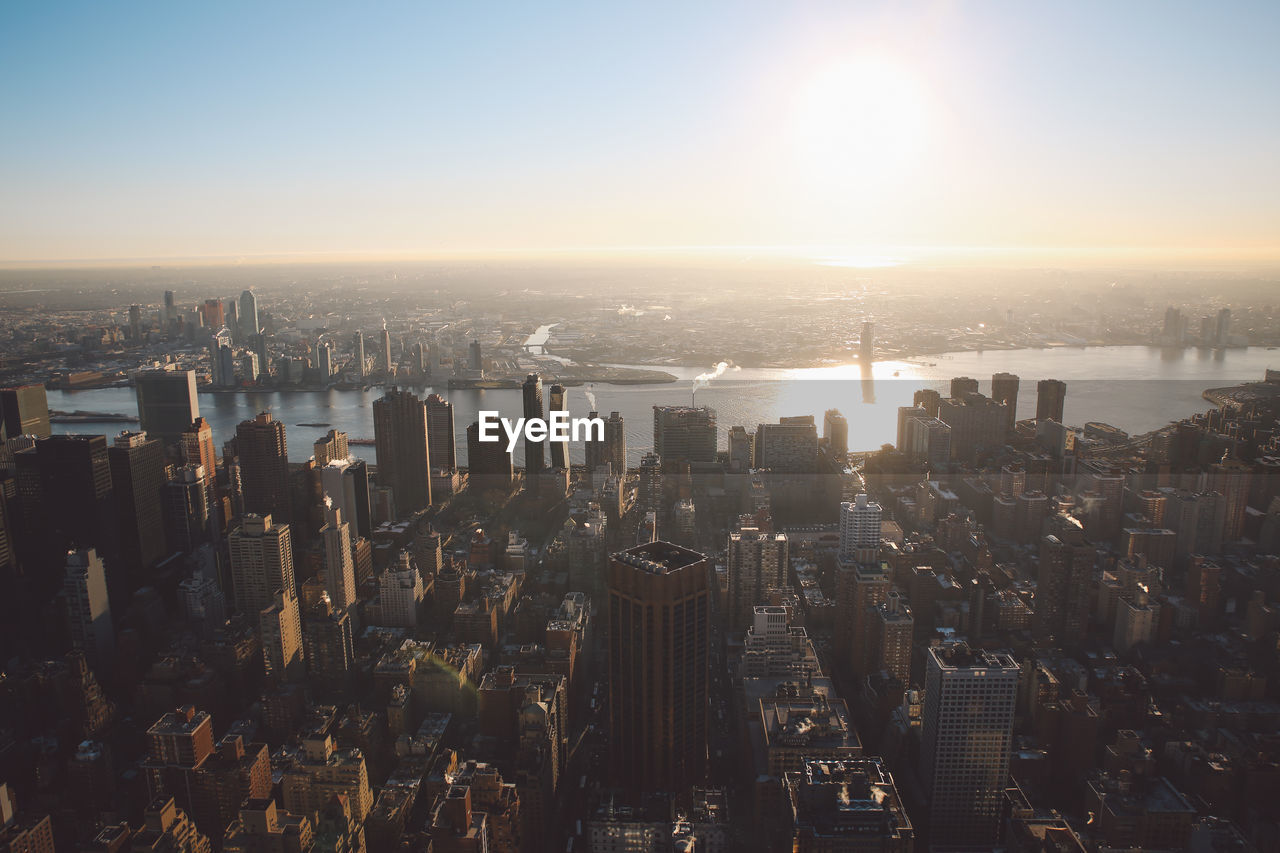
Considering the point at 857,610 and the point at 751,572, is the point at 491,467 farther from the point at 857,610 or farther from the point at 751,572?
the point at 857,610

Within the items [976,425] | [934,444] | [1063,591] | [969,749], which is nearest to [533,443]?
[934,444]

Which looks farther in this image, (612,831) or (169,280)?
(169,280)

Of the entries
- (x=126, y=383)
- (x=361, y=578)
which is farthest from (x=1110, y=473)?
(x=126, y=383)

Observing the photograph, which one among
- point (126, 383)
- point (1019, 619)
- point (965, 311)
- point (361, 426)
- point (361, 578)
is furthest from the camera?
point (965, 311)

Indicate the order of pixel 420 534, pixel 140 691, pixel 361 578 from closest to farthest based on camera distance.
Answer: pixel 140 691, pixel 361 578, pixel 420 534

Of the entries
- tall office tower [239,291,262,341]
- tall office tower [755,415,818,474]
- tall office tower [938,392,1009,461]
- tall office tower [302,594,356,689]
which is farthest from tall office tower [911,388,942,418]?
tall office tower [239,291,262,341]

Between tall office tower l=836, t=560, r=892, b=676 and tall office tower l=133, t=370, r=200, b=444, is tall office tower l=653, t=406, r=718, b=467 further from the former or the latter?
tall office tower l=133, t=370, r=200, b=444

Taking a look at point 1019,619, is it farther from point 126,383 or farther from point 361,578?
point 126,383

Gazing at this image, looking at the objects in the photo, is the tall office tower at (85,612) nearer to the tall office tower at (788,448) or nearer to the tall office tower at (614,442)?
the tall office tower at (614,442)

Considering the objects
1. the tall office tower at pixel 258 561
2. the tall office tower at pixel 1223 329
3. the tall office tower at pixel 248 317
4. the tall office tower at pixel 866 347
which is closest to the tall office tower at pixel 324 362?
the tall office tower at pixel 248 317
